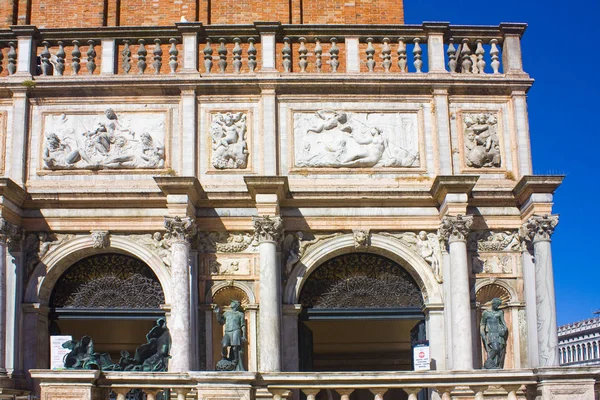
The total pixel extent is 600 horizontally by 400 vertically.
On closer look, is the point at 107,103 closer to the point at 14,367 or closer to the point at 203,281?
the point at 203,281

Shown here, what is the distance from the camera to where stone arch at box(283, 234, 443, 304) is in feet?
55.1

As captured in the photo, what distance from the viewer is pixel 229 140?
17312 mm

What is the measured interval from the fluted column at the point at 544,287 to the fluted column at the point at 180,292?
6.36 meters

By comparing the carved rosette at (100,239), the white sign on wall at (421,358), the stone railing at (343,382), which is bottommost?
the stone railing at (343,382)

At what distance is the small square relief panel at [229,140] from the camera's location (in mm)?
17234

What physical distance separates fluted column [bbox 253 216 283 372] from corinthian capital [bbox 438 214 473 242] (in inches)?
122

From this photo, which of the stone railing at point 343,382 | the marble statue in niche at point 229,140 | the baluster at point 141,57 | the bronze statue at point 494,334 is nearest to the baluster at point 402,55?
the marble statue in niche at point 229,140

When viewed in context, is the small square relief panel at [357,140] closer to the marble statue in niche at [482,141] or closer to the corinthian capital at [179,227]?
the marble statue in niche at [482,141]

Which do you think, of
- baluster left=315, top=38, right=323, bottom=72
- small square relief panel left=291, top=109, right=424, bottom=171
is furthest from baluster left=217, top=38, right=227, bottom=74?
baluster left=315, top=38, right=323, bottom=72

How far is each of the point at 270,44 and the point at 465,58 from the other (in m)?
4.01

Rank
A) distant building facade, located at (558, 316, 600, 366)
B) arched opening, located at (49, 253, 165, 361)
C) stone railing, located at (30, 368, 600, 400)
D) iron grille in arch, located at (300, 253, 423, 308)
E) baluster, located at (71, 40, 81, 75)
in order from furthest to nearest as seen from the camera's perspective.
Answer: distant building facade, located at (558, 316, 600, 366)
baluster, located at (71, 40, 81, 75)
iron grille in arch, located at (300, 253, 423, 308)
arched opening, located at (49, 253, 165, 361)
stone railing, located at (30, 368, 600, 400)

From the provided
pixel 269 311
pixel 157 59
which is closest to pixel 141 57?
pixel 157 59

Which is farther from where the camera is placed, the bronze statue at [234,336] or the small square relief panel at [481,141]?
the small square relief panel at [481,141]

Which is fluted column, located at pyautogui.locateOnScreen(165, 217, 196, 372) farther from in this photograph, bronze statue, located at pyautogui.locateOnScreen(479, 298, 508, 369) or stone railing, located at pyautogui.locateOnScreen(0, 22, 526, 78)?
bronze statue, located at pyautogui.locateOnScreen(479, 298, 508, 369)
